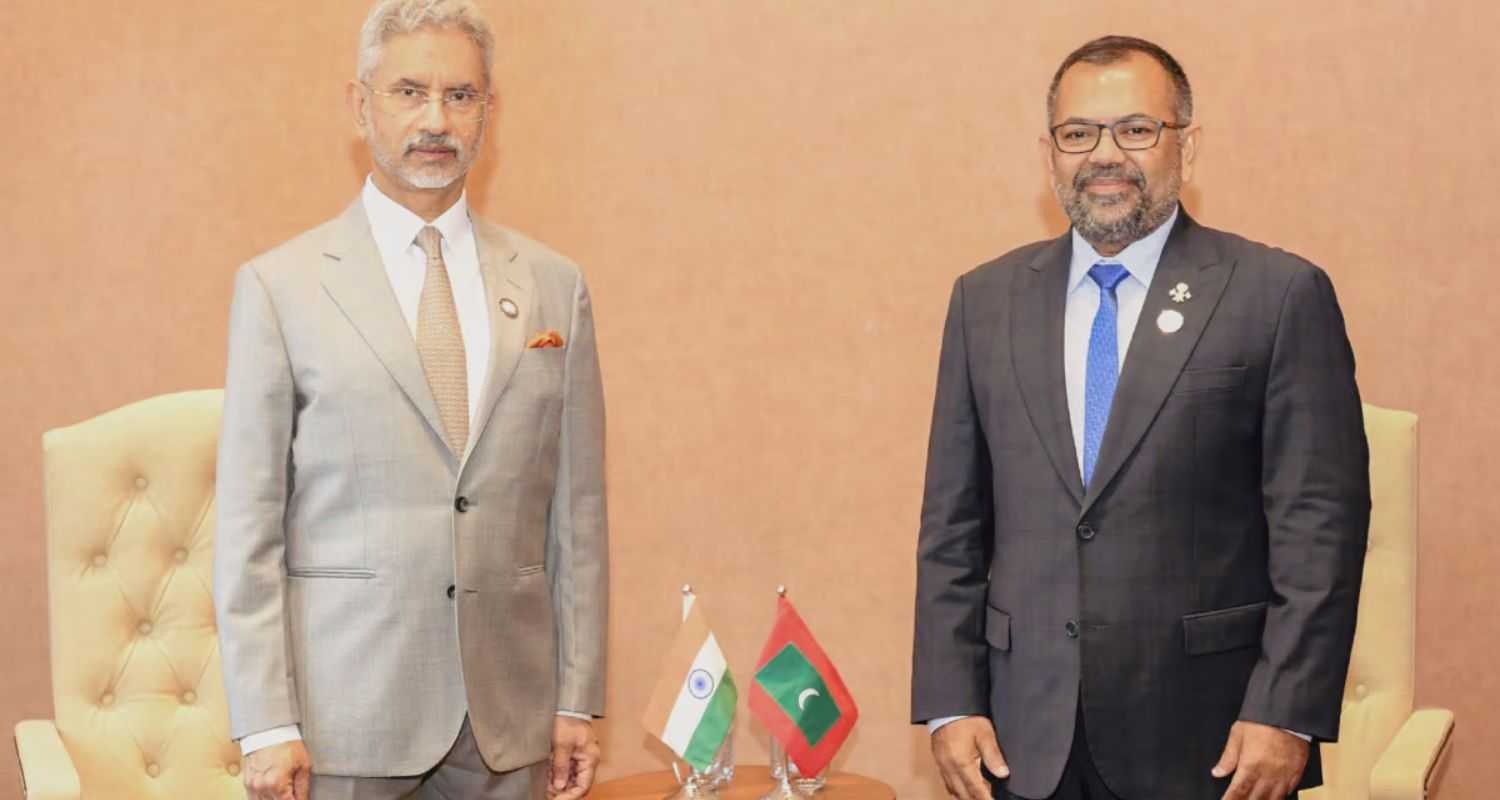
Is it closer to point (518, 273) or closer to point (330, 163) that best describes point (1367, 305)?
point (518, 273)

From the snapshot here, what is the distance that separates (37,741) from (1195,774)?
2.00 metres

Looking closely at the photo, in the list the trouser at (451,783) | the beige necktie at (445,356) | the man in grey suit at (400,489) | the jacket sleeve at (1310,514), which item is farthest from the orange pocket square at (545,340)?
the jacket sleeve at (1310,514)

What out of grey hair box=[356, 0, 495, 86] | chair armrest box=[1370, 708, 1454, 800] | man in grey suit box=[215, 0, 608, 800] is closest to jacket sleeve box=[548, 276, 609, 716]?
man in grey suit box=[215, 0, 608, 800]

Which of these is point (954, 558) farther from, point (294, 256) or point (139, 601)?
point (139, 601)

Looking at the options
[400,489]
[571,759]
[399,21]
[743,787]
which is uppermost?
[399,21]

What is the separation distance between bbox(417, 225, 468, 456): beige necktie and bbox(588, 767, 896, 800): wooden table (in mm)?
1217

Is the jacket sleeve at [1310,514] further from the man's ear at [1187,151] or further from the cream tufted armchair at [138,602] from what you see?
the cream tufted armchair at [138,602]

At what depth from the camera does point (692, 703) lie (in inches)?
137

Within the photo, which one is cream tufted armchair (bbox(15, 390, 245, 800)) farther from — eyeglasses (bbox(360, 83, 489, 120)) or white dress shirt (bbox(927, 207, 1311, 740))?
white dress shirt (bbox(927, 207, 1311, 740))

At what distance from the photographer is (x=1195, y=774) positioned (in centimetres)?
247

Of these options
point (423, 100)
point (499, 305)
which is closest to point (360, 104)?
point (423, 100)

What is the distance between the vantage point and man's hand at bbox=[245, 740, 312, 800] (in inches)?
95.9


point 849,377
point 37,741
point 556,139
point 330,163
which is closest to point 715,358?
point 849,377

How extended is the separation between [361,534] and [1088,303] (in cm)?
114
